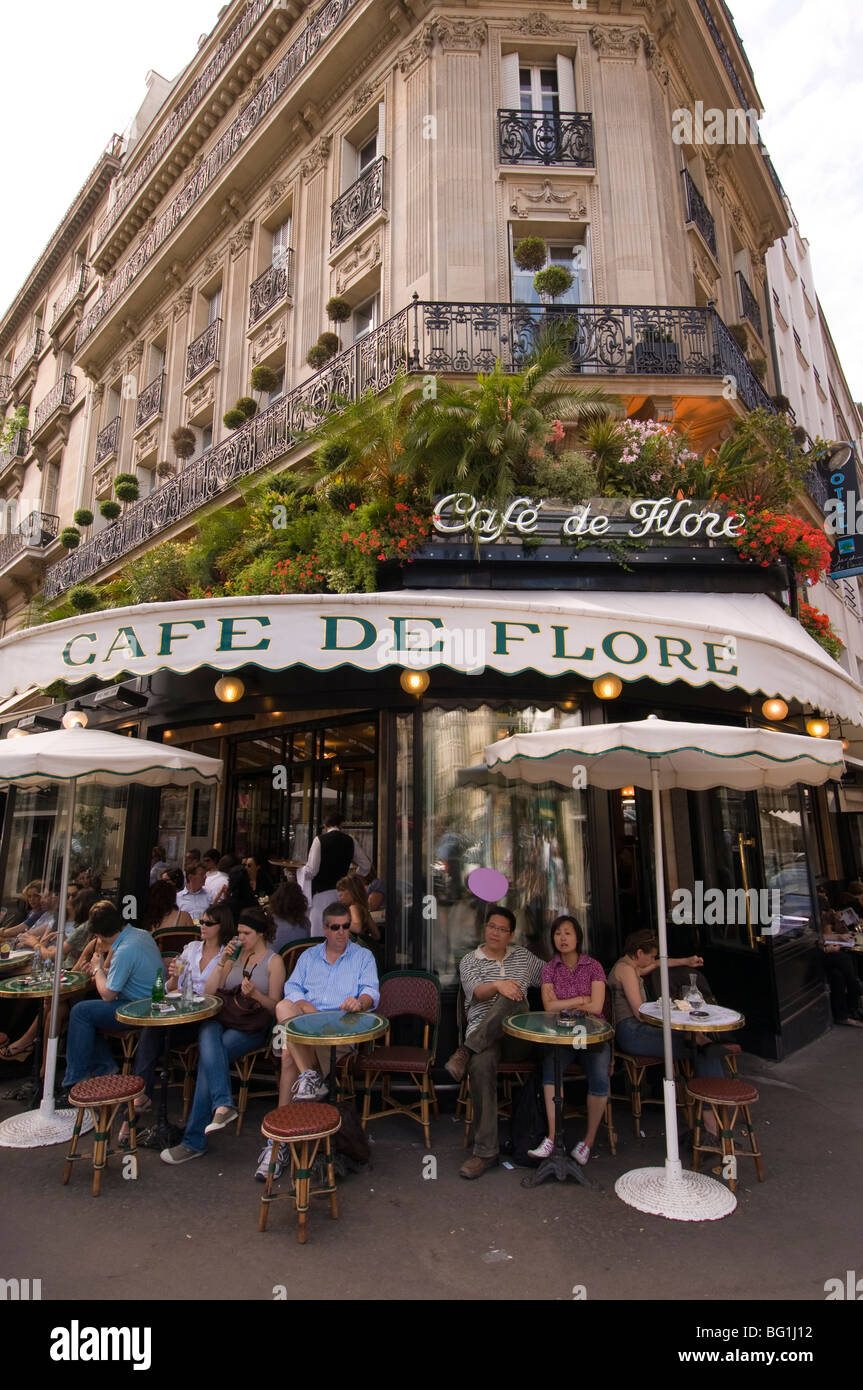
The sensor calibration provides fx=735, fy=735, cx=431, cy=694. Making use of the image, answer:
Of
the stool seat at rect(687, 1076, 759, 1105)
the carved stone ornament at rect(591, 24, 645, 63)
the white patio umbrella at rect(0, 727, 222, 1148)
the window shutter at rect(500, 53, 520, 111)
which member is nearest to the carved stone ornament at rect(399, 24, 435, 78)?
the window shutter at rect(500, 53, 520, 111)

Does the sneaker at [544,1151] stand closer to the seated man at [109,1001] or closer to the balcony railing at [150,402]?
the seated man at [109,1001]

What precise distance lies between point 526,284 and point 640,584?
559 cm

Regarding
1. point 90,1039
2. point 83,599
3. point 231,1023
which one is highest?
point 83,599

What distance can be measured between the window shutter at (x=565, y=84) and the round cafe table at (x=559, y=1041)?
42.2 ft

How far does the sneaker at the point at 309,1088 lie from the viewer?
4.67m

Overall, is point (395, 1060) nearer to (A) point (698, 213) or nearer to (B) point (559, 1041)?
(B) point (559, 1041)

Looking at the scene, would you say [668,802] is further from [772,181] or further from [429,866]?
[772,181]

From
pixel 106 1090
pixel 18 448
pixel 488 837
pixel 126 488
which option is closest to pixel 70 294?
pixel 18 448

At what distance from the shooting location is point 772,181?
15.4 meters

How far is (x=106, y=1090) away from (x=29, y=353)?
3071 centimetres

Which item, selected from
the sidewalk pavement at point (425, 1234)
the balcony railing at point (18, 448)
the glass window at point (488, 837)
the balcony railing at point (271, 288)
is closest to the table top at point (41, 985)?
the sidewalk pavement at point (425, 1234)

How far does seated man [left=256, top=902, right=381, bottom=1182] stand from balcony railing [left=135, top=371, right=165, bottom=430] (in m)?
15.4

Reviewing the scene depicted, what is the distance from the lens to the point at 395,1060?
5191 mm

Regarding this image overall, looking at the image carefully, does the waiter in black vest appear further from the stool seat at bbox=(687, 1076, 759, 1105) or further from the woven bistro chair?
the stool seat at bbox=(687, 1076, 759, 1105)
